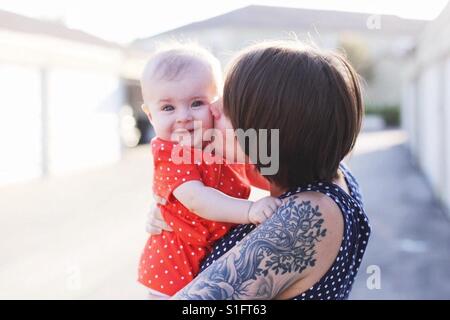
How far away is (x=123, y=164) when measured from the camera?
1891 centimetres

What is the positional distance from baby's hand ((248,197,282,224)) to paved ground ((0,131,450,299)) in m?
3.12

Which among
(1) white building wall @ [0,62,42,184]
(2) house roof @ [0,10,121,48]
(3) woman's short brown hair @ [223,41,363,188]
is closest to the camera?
(3) woman's short brown hair @ [223,41,363,188]

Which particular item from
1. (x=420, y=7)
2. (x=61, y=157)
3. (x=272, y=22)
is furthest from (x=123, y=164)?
(x=420, y=7)

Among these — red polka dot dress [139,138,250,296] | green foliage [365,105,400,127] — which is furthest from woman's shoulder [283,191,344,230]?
green foliage [365,105,400,127]

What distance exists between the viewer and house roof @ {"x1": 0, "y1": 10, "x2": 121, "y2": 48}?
1384 centimetres

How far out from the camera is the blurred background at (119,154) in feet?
16.8

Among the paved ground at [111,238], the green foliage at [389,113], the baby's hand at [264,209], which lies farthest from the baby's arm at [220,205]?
the green foliage at [389,113]

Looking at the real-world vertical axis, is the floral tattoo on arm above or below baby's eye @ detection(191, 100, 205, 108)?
below

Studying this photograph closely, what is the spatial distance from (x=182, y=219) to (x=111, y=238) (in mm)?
6722

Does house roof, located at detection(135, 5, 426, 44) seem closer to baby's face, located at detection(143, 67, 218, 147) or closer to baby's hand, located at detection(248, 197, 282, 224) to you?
baby's face, located at detection(143, 67, 218, 147)

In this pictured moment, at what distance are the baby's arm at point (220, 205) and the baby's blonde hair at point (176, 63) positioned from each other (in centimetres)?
29

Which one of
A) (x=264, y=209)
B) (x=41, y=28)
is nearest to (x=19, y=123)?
(x=41, y=28)

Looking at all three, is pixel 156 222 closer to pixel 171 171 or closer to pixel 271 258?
pixel 171 171

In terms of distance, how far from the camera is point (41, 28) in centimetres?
1530
